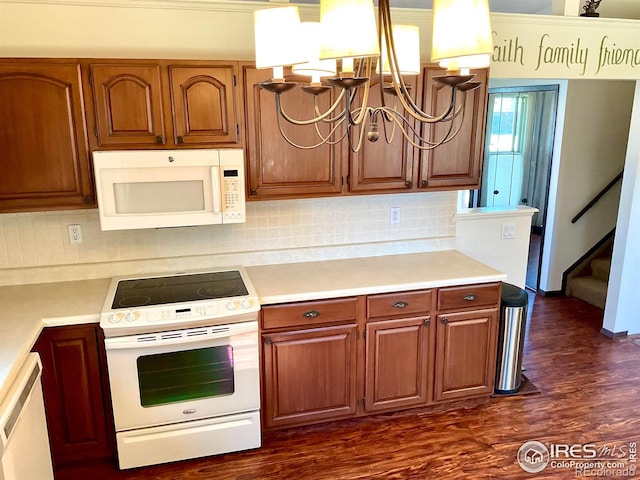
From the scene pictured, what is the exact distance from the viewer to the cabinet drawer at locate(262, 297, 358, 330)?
2729 millimetres

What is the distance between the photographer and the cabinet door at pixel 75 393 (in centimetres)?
248

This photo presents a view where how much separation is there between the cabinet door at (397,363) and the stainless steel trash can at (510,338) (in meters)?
0.58

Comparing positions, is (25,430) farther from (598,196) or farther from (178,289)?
(598,196)

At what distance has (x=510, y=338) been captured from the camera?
10.7 ft

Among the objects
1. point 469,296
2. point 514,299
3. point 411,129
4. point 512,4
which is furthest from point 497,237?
point 512,4

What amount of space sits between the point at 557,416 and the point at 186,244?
2.55m

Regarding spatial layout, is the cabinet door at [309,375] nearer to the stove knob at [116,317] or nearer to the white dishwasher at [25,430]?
the stove knob at [116,317]

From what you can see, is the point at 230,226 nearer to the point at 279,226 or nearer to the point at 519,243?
the point at 279,226

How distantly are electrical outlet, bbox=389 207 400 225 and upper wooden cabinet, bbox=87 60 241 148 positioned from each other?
1.26 metres

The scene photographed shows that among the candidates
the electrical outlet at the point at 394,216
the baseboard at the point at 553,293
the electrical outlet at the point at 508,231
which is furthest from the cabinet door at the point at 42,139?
the baseboard at the point at 553,293

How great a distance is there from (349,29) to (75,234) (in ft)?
7.45

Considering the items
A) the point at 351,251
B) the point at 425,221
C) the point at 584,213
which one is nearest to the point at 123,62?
the point at 351,251

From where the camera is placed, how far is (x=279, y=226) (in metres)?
3.28

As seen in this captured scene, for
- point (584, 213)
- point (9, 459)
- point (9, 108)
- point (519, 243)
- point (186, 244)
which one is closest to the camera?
point (9, 459)
